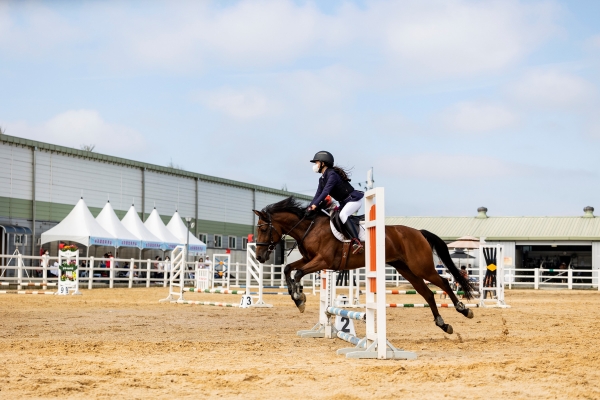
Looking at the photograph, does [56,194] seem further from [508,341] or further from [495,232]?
[508,341]

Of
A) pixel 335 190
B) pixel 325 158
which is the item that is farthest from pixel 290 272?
pixel 325 158

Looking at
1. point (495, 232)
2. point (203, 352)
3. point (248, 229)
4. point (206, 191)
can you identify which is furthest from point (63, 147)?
point (203, 352)

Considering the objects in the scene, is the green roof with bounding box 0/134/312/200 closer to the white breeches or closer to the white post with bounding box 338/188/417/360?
the white breeches

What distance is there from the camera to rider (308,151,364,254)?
9.37 meters

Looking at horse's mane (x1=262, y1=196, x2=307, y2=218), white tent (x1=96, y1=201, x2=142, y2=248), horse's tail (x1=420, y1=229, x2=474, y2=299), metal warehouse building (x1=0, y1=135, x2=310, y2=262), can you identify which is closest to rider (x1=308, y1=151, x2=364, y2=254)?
horse's mane (x1=262, y1=196, x2=307, y2=218)

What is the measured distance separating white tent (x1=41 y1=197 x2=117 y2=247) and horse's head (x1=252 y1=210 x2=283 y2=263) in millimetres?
22256

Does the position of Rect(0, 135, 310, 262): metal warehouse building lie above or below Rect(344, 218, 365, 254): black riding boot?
above

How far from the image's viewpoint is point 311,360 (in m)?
7.09

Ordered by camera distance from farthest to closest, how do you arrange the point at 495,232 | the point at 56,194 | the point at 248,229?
the point at 248,229 → the point at 495,232 → the point at 56,194

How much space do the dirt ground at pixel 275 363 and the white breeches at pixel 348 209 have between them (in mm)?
1571

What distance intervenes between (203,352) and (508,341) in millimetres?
3923

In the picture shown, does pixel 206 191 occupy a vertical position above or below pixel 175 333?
above

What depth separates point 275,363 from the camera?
22.1 ft

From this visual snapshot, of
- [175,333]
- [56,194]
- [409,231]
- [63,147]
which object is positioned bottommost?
[175,333]
